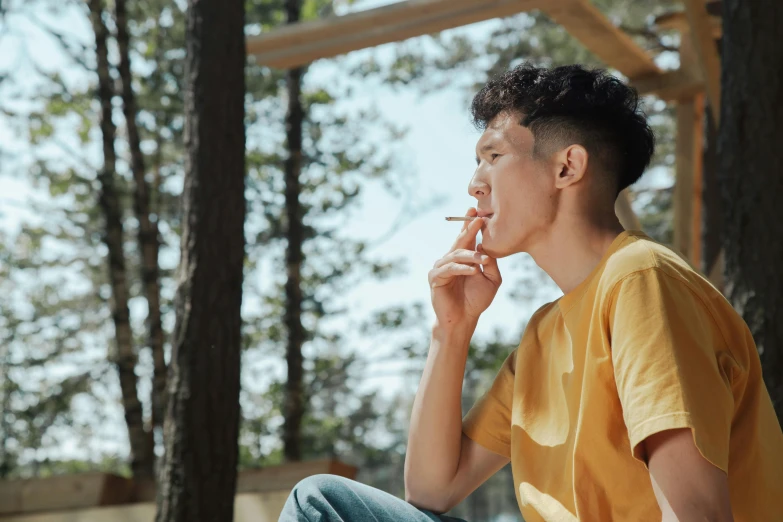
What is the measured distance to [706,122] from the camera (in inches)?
278

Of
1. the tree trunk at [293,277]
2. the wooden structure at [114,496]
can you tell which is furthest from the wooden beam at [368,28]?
the tree trunk at [293,277]

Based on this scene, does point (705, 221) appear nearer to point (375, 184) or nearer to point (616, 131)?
point (616, 131)

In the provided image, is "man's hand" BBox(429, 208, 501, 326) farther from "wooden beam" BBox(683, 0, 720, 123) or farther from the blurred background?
the blurred background

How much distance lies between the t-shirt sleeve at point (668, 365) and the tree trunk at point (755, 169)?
6.81 ft

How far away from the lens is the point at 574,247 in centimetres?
178

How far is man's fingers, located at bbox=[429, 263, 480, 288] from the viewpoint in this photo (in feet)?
6.35

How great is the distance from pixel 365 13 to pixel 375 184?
310 inches

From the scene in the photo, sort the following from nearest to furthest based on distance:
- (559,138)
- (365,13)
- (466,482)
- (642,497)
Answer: (642,497) < (559,138) < (466,482) < (365,13)

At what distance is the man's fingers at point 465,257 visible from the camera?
194 cm

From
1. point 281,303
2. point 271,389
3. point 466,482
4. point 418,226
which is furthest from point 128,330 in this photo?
point 466,482

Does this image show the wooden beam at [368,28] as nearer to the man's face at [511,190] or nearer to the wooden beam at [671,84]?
the wooden beam at [671,84]

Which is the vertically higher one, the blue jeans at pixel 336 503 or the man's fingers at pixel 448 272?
the man's fingers at pixel 448 272

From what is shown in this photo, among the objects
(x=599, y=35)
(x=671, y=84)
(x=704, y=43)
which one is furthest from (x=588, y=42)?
(x=671, y=84)

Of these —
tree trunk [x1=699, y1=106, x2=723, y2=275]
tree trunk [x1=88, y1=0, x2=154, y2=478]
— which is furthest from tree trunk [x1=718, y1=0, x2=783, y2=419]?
tree trunk [x1=88, y1=0, x2=154, y2=478]
